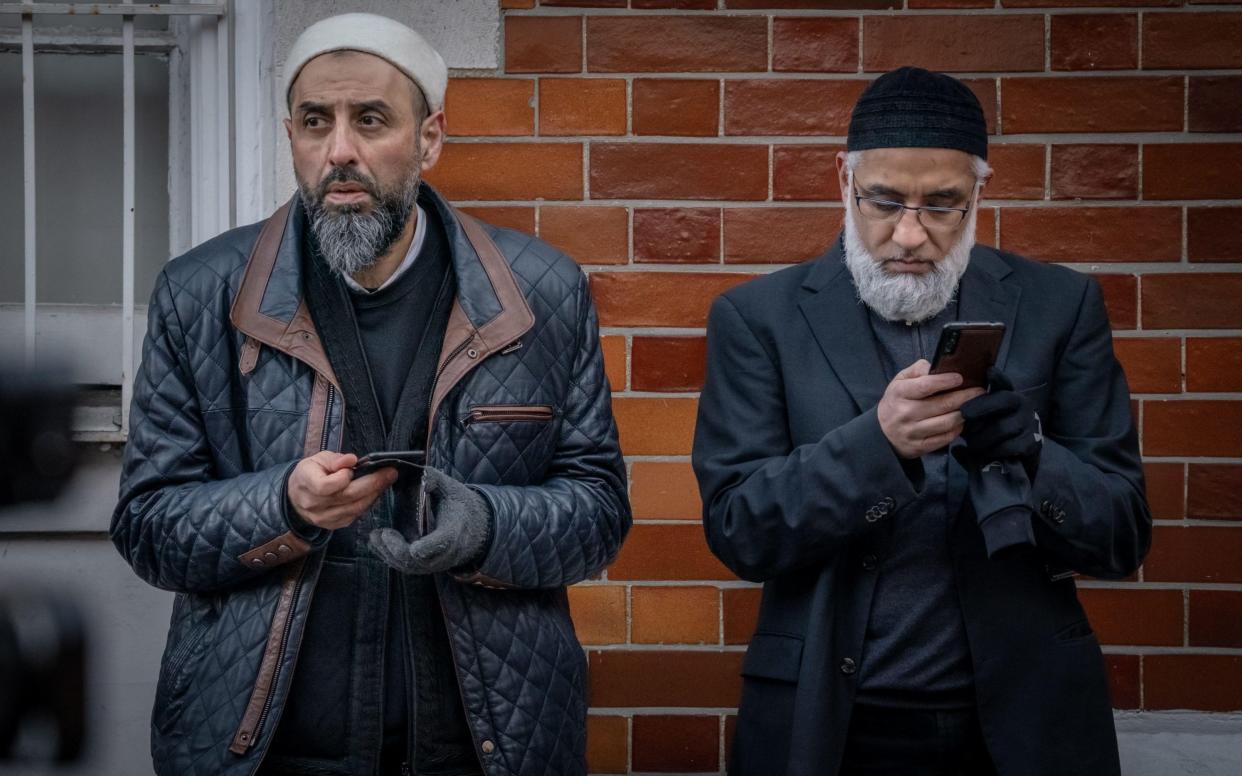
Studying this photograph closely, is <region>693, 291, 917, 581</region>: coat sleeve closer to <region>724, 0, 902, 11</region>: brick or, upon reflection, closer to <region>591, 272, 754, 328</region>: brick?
<region>591, 272, 754, 328</region>: brick

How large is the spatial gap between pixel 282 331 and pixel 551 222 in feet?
3.93

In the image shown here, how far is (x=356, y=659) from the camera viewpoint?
2.58 meters

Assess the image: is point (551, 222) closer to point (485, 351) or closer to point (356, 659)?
point (485, 351)

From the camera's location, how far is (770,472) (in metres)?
2.61

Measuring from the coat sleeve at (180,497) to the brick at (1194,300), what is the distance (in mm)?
Answer: 2208

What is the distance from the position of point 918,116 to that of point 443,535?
107 centimetres

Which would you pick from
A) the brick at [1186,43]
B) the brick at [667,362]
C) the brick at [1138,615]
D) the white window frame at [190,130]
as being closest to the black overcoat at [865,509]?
the brick at [667,362]

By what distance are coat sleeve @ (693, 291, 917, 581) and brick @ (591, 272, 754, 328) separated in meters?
0.89

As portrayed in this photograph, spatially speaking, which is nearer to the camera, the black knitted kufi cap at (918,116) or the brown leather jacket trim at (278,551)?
the brown leather jacket trim at (278,551)

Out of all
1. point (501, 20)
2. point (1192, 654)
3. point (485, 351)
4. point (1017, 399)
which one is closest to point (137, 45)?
point (501, 20)

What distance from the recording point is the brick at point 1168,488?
373 centimetres

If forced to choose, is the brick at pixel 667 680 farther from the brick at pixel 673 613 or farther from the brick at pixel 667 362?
the brick at pixel 667 362

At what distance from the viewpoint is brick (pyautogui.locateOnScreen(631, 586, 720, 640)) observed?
3.75m

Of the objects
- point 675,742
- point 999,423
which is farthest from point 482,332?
point 675,742
